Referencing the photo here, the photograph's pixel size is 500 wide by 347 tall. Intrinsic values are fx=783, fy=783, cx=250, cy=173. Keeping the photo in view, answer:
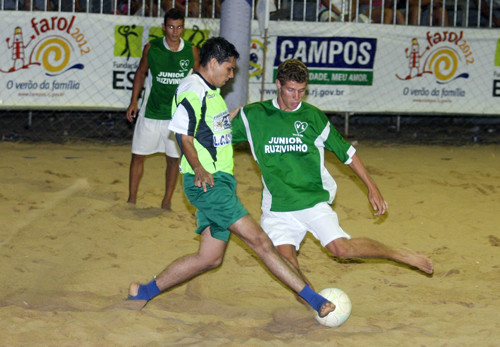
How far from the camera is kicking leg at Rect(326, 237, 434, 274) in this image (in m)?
5.22

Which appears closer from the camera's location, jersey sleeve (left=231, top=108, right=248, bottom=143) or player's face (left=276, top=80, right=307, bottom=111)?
player's face (left=276, top=80, right=307, bottom=111)

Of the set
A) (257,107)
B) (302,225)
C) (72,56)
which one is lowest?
(302,225)

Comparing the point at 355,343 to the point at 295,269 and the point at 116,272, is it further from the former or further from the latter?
the point at 116,272

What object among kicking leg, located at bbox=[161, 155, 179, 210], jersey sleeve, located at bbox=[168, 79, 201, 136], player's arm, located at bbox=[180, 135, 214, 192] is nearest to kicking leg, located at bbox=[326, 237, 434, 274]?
player's arm, located at bbox=[180, 135, 214, 192]

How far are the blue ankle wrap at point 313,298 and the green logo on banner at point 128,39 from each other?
667 centimetres

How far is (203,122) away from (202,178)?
1.35 feet

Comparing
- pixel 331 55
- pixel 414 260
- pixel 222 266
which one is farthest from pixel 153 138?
pixel 331 55

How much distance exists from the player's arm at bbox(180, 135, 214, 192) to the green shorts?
0.41 feet

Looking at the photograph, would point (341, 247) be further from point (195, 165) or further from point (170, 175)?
point (170, 175)

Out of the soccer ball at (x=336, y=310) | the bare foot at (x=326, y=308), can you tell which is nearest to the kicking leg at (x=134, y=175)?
the soccer ball at (x=336, y=310)

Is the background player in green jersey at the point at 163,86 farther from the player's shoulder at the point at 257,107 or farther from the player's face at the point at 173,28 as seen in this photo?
the player's shoulder at the point at 257,107

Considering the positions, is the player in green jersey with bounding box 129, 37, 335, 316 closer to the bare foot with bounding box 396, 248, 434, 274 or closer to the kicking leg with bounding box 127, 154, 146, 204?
the bare foot with bounding box 396, 248, 434, 274

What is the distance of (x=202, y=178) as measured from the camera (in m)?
4.84

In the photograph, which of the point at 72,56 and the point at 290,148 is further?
the point at 72,56
